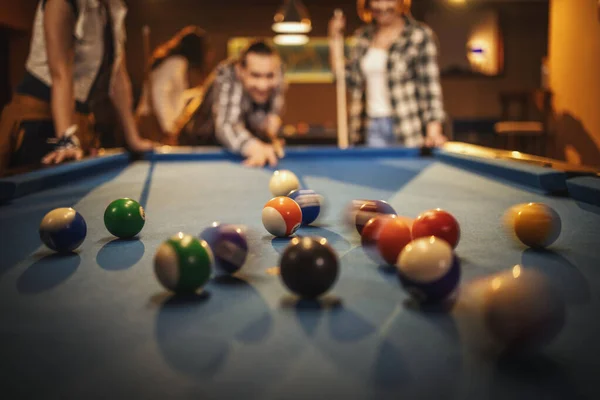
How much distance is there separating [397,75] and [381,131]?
1.57 feet

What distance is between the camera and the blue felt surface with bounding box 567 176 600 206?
1996 mm

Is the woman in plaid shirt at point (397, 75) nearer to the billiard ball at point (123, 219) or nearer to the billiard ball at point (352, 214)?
the billiard ball at point (352, 214)

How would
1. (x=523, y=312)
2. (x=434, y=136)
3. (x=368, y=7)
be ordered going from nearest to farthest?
(x=523, y=312), (x=434, y=136), (x=368, y=7)

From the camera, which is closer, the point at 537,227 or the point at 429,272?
the point at 429,272

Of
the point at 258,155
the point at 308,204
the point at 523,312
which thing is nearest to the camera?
the point at 523,312

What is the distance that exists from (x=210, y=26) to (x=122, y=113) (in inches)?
275

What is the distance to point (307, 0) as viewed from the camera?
10219 millimetres

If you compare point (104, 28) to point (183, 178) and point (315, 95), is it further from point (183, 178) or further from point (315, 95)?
point (315, 95)

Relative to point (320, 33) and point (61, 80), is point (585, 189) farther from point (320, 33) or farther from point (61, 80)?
point (320, 33)

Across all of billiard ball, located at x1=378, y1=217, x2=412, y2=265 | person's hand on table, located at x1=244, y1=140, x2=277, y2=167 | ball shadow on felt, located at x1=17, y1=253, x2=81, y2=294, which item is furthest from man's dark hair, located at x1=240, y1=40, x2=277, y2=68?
billiard ball, located at x1=378, y1=217, x2=412, y2=265

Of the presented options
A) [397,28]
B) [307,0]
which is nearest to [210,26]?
[307,0]

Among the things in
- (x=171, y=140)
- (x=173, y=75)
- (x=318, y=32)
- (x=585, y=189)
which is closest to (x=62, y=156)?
(x=585, y=189)

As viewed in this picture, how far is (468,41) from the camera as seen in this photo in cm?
1086

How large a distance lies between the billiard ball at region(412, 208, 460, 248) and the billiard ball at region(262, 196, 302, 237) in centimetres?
36
